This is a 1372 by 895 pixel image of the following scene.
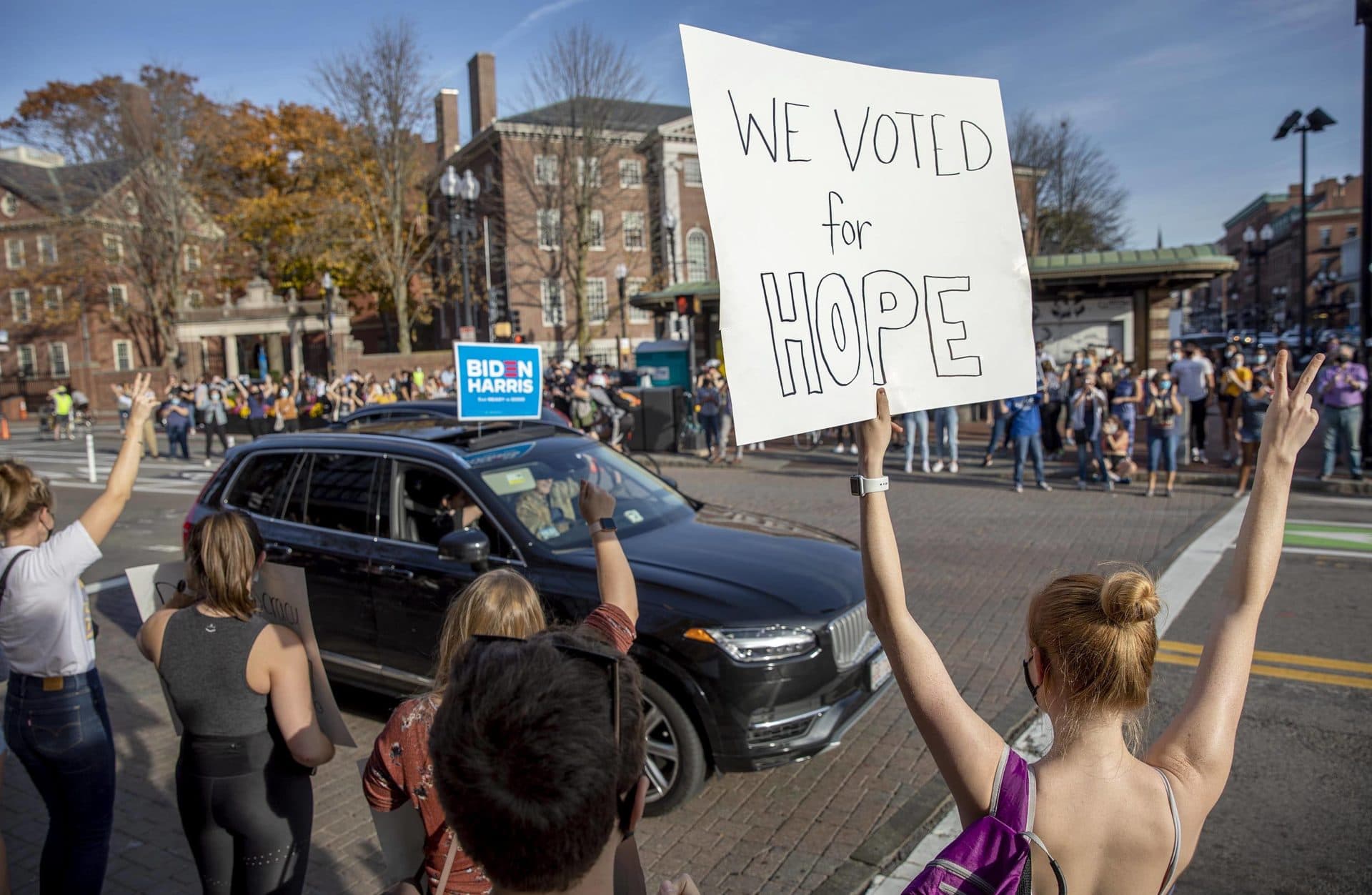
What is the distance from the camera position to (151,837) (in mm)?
4316

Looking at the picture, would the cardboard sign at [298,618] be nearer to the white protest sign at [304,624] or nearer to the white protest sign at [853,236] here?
the white protest sign at [304,624]

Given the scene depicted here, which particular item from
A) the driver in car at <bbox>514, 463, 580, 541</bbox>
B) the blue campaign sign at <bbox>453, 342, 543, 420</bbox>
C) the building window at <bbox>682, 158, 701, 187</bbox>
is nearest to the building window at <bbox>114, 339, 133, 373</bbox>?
the building window at <bbox>682, 158, 701, 187</bbox>

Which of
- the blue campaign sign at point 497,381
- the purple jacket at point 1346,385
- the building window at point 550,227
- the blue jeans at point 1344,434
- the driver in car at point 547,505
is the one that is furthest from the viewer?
the building window at point 550,227

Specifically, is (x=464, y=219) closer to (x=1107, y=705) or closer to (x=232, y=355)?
(x=1107, y=705)

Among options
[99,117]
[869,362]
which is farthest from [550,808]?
[99,117]

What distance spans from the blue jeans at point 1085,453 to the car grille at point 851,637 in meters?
9.73

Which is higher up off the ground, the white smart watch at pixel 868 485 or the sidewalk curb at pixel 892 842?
the white smart watch at pixel 868 485

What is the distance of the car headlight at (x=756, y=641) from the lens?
13.6ft

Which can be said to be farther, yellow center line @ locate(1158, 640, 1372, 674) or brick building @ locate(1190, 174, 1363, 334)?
brick building @ locate(1190, 174, 1363, 334)

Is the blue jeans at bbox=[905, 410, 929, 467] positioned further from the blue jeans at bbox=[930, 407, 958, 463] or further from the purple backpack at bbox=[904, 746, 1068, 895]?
the purple backpack at bbox=[904, 746, 1068, 895]

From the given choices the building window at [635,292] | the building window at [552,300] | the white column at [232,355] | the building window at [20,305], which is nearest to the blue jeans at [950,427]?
the building window at [552,300]

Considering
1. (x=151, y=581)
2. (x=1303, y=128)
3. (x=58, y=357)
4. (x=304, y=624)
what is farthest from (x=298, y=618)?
(x=58, y=357)

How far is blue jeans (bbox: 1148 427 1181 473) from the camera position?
12469 millimetres

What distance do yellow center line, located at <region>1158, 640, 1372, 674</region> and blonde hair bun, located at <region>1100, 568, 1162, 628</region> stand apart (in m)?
4.78
